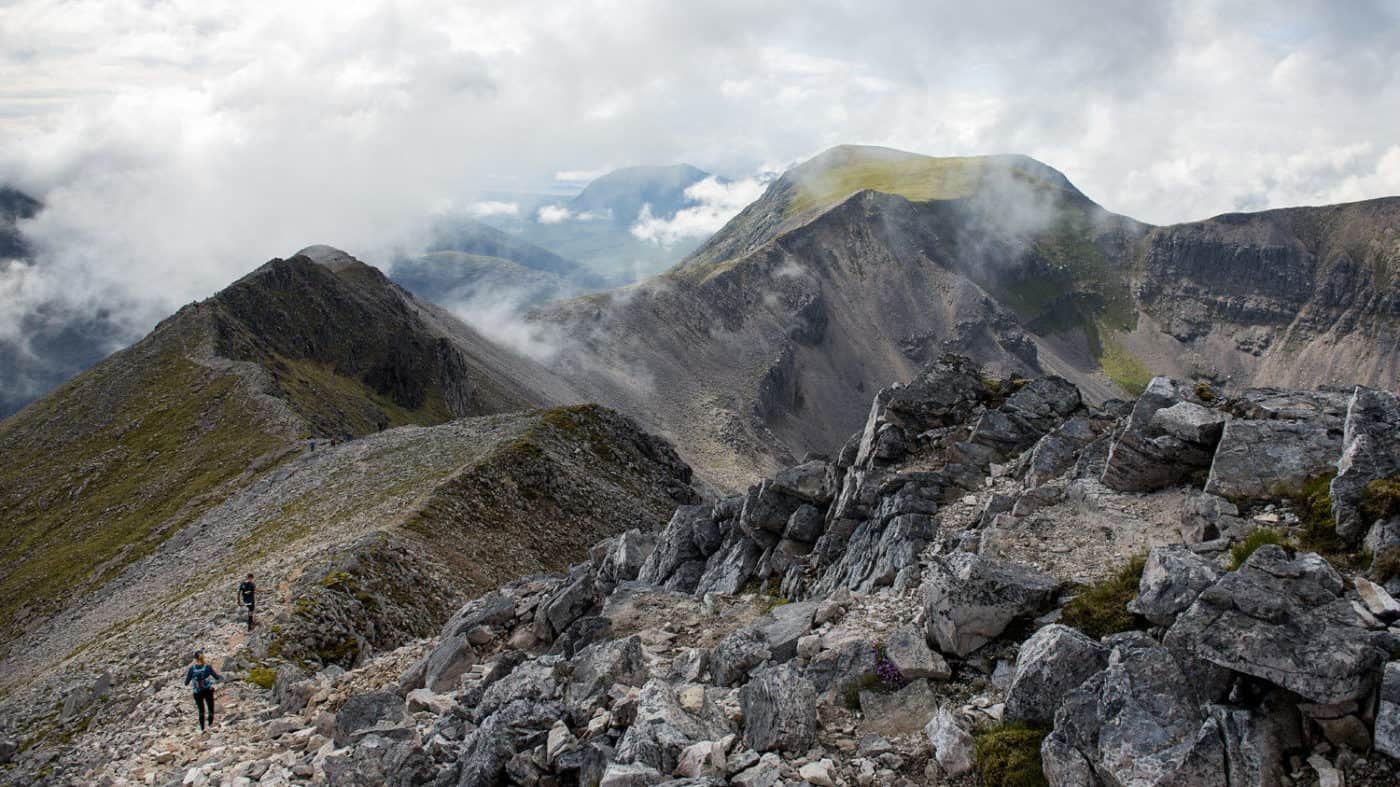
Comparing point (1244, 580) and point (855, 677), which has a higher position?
point (1244, 580)

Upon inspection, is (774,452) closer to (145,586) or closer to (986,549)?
(145,586)

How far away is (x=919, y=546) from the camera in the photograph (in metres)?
21.8

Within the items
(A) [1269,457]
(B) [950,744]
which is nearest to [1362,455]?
(A) [1269,457]

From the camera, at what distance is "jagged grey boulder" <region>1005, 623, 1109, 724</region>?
12914mm

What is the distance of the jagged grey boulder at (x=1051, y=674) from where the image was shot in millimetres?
12914

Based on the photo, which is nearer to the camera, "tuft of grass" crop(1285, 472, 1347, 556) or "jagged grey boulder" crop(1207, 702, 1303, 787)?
"jagged grey boulder" crop(1207, 702, 1303, 787)

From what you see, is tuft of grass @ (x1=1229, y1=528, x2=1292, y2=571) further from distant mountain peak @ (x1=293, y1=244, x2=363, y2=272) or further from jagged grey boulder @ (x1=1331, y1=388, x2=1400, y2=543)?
distant mountain peak @ (x1=293, y1=244, x2=363, y2=272)

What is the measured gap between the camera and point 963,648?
15398 mm

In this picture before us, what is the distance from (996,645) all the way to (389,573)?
104 feet

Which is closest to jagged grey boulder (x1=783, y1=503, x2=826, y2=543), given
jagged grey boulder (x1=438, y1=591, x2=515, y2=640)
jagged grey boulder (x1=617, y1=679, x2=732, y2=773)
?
jagged grey boulder (x1=438, y1=591, x2=515, y2=640)

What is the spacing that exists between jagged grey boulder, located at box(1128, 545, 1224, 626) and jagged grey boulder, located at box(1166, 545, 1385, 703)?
76 centimetres

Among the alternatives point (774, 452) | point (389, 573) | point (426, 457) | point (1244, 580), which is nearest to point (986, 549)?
point (1244, 580)

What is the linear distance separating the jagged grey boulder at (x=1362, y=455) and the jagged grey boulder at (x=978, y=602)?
538cm

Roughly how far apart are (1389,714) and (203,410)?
87.0 metres
